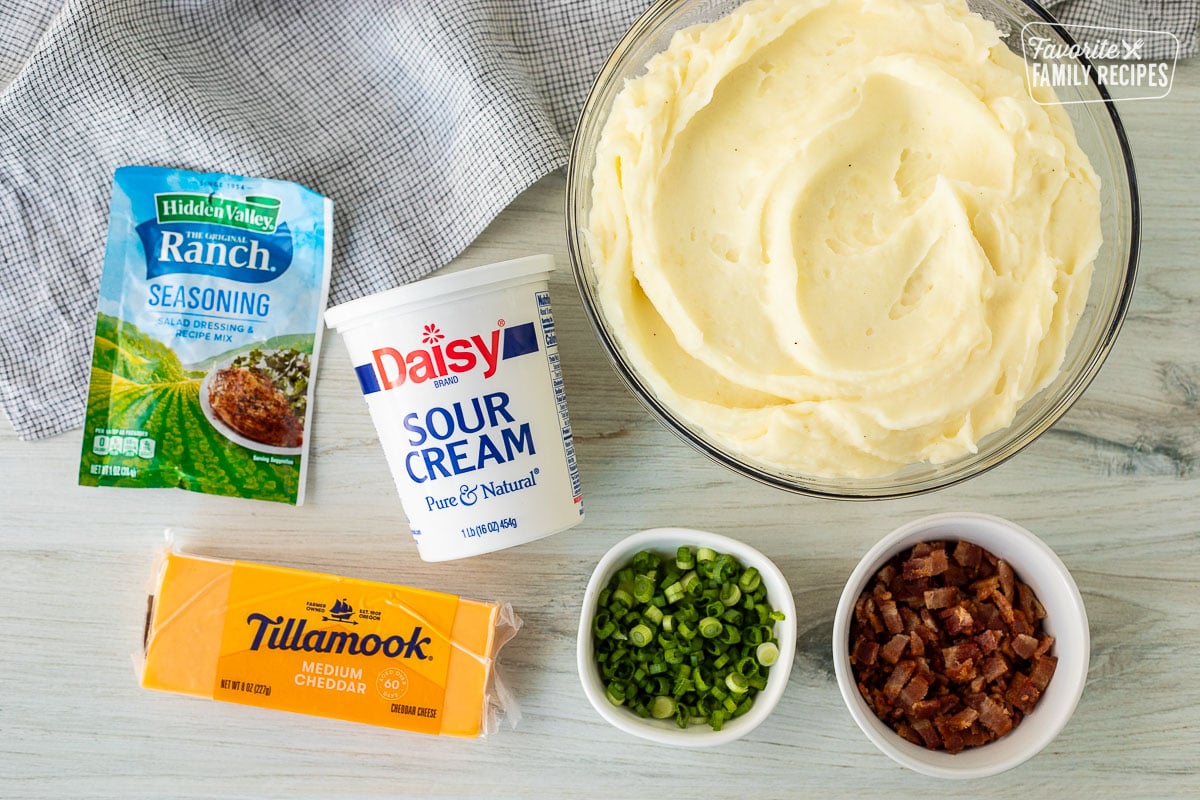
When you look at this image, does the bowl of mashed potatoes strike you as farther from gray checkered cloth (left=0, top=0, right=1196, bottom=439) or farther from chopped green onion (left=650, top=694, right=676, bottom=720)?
chopped green onion (left=650, top=694, right=676, bottom=720)

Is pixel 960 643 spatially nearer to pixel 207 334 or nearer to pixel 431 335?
pixel 431 335

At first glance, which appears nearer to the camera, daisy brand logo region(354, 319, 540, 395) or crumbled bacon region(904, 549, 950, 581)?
daisy brand logo region(354, 319, 540, 395)

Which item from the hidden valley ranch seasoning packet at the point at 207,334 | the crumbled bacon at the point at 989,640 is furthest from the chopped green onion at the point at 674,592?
the hidden valley ranch seasoning packet at the point at 207,334

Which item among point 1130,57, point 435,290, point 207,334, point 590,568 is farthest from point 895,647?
point 207,334

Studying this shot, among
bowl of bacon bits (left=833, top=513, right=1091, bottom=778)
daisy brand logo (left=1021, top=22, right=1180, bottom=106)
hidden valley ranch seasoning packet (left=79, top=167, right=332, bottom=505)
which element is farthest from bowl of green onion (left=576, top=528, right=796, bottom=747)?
daisy brand logo (left=1021, top=22, right=1180, bottom=106)

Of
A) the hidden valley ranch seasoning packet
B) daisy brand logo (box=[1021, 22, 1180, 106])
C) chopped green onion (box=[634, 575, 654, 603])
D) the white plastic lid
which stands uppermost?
daisy brand logo (box=[1021, 22, 1180, 106])

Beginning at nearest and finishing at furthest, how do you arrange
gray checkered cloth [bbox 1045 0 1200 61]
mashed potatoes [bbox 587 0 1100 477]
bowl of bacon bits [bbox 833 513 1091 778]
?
mashed potatoes [bbox 587 0 1100 477], bowl of bacon bits [bbox 833 513 1091 778], gray checkered cloth [bbox 1045 0 1200 61]

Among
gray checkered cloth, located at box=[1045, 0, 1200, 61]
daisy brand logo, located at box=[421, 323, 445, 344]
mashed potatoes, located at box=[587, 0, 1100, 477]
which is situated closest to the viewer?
mashed potatoes, located at box=[587, 0, 1100, 477]
